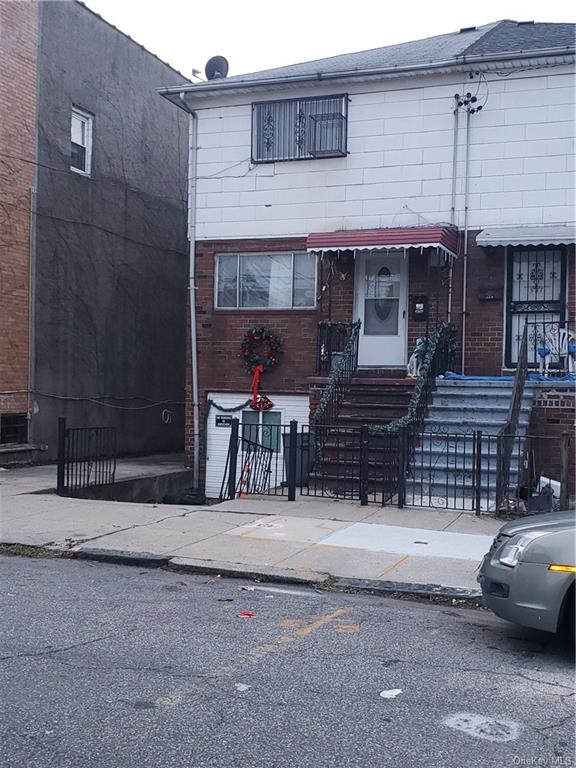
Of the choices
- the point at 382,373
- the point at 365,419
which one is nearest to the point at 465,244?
the point at 382,373

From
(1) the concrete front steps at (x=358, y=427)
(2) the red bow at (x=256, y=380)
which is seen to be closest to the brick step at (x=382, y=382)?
(1) the concrete front steps at (x=358, y=427)

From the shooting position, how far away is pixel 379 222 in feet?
54.2

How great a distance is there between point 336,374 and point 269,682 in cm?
988

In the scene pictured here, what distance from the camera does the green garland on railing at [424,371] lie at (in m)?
13.0

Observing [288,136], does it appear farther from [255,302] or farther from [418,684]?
[418,684]

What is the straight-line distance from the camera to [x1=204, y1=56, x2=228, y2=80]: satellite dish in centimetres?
2078

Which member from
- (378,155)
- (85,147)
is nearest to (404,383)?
(378,155)

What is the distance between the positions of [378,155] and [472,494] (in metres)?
7.26

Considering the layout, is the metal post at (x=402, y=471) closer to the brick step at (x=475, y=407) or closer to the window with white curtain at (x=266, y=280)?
the brick step at (x=475, y=407)

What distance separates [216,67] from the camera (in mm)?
20891

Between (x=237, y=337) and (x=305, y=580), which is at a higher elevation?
(x=237, y=337)

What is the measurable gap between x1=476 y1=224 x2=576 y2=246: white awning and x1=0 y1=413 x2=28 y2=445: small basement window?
9286mm

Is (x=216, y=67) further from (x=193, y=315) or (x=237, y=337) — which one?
(x=237, y=337)

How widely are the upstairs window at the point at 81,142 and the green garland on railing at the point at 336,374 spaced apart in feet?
23.9
